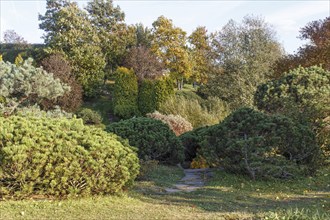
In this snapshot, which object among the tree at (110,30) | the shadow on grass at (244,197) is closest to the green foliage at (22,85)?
the shadow on grass at (244,197)

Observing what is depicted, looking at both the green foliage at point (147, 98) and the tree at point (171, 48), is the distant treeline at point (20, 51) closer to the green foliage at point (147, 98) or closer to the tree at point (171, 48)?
the green foliage at point (147, 98)

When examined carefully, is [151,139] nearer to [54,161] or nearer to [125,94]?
[54,161]

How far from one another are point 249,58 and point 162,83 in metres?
5.75

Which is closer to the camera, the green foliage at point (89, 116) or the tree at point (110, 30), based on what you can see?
the green foliage at point (89, 116)

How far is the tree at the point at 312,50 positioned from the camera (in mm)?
11922

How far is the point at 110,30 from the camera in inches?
967

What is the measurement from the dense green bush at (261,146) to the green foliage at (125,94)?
13.3 m

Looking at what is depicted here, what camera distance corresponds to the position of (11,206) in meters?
4.21

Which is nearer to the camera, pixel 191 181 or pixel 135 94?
pixel 191 181

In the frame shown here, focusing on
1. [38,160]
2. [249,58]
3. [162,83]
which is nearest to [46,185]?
[38,160]

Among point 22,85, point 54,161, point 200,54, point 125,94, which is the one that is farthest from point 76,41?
point 54,161

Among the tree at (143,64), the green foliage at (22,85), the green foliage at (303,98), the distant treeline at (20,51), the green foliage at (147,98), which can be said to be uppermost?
the distant treeline at (20,51)

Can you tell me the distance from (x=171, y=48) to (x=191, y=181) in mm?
17662

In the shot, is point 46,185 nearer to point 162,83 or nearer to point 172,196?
point 172,196
